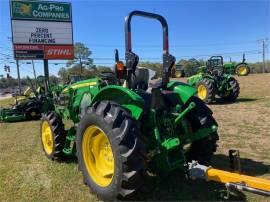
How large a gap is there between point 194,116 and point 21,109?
11196mm

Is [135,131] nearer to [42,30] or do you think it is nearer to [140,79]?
[140,79]

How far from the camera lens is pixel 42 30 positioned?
24.7 meters

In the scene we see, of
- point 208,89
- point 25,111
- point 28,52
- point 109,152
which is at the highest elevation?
point 28,52

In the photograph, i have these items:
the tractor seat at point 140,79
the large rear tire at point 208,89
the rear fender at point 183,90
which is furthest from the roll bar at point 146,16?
the large rear tire at point 208,89

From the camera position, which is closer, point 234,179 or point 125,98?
point 234,179

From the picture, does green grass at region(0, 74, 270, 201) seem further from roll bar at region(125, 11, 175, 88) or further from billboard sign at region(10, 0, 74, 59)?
billboard sign at region(10, 0, 74, 59)

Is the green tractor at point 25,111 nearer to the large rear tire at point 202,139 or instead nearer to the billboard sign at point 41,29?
the billboard sign at point 41,29

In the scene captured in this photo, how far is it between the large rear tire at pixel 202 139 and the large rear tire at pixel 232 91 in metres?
11.0

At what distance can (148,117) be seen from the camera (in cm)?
463

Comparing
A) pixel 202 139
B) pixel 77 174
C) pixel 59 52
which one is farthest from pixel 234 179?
pixel 59 52

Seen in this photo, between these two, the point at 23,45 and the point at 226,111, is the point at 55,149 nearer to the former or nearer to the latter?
the point at 226,111

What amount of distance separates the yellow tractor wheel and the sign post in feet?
55.7

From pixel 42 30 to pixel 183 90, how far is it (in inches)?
848

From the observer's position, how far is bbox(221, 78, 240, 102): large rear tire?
15.6 metres
